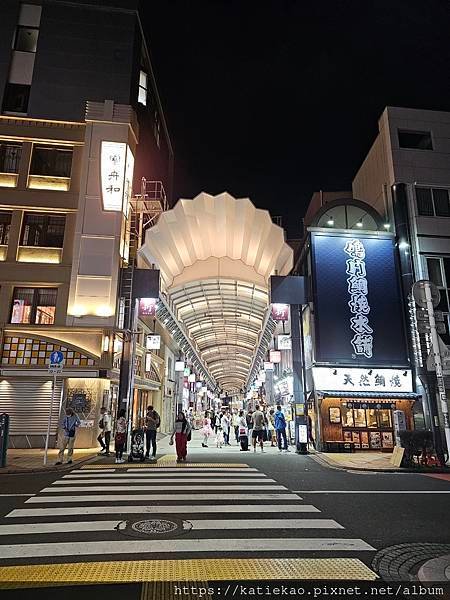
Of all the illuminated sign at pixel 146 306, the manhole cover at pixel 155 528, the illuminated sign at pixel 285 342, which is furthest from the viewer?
the illuminated sign at pixel 285 342

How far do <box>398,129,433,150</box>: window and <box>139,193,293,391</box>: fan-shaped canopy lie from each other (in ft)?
26.1

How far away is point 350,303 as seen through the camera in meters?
18.9

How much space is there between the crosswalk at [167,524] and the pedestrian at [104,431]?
249 inches

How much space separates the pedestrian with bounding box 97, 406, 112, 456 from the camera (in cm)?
1545

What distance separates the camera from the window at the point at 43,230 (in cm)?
1977

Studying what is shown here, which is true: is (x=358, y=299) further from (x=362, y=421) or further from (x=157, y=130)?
(x=157, y=130)

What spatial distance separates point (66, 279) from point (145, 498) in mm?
13721

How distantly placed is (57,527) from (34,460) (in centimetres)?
889

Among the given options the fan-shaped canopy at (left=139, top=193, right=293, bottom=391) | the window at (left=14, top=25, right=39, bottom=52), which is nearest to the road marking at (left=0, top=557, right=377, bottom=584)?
the fan-shaped canopy at (left=139, top=193, right=293, bottom=391)

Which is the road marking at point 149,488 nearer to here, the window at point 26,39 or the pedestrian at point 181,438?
the pedestrian at point 181,438

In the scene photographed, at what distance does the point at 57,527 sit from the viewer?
5789mm

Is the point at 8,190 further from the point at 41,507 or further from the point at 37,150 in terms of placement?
the point at 41,507

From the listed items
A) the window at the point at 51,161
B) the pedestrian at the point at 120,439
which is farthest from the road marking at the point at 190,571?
the window at the point at 51,161

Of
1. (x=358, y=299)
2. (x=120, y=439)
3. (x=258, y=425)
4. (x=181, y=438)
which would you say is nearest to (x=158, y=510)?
(x=181, y=438)
